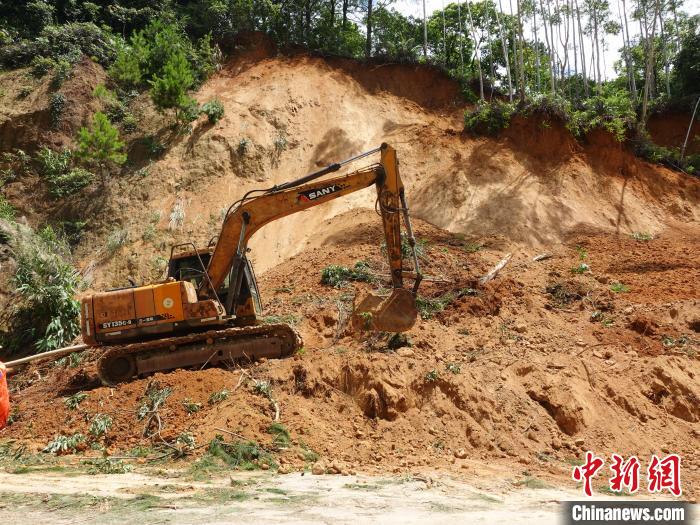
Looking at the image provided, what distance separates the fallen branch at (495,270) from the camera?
42.6ft

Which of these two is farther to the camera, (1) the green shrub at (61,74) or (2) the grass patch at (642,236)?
(1) the green shrub at (61,74)

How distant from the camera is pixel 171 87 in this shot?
20.3 metres

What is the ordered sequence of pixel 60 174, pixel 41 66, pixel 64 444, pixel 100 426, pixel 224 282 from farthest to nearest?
pixel 41 66
pixel 60 174
pixel 224 282
pixel 100 426
pixel 64 444

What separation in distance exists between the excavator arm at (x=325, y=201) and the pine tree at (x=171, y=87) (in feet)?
40.0

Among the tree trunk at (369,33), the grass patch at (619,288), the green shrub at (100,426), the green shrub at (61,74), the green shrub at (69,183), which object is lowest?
the green shrub at (100,426)

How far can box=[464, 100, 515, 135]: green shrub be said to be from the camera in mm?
20141

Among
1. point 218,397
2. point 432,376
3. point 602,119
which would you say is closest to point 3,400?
point 218,397

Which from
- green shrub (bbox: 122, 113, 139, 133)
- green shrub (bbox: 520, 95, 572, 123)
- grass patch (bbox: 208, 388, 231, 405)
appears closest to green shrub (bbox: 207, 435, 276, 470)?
grass patch (bbox: 208, 388, 231, 405)

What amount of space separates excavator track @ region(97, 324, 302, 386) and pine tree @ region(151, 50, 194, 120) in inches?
511

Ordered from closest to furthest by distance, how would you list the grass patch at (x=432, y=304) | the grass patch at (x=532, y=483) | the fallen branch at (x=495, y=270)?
the grass patch at (x=532, y=483) < the grass patch at (x=432, y=304) < the fallen branch at (x=495, y=270)

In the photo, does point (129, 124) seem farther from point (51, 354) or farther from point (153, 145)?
point (51, 354)

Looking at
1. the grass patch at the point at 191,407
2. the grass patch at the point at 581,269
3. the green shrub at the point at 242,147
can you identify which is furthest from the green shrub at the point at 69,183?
the grass patch at the point at 581,269

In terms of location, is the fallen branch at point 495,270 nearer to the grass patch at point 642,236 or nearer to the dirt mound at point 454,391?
the dirt mound at point 454,391

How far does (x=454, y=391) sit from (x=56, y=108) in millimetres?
20032
